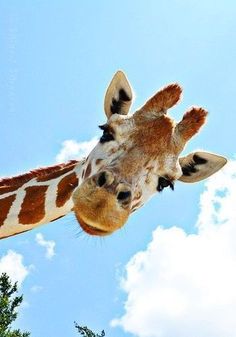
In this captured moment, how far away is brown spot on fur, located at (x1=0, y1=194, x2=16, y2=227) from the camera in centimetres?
678

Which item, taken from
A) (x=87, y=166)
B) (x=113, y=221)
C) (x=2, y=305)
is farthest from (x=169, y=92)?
(x=2, y=305)

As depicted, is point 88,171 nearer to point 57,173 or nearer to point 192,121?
point 57,173

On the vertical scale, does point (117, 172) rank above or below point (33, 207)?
below

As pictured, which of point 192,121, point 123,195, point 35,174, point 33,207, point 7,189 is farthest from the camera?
point 35,174

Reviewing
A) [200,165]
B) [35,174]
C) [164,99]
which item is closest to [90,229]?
[164,99]

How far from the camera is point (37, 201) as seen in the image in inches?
270

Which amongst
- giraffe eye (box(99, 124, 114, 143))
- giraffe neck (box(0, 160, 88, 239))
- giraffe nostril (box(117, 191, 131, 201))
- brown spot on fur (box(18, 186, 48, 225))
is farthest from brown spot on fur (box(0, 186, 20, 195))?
giraffe nostril (box(117, 191, 131, 201))

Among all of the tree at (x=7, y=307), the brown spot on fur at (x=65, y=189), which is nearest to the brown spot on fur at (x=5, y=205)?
the brown spot on fur at (x=65, y=189)

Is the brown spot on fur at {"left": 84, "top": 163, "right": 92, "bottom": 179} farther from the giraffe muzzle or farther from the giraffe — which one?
the giraffe muzzle

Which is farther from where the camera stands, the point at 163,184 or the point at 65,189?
the point at 65,189

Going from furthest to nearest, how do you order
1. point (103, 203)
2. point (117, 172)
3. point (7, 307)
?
point (7, 307) < point (117, 172) < point (103, 203)

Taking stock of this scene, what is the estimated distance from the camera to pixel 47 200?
686 cm

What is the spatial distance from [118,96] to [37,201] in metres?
1.63

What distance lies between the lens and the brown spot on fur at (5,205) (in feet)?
22.2
